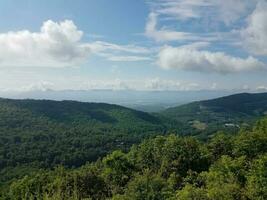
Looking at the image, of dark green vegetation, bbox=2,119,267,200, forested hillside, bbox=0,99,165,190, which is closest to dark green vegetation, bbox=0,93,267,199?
forested hillside, bbox=0,99,165,190

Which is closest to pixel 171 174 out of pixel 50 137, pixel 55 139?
pixel 55 139

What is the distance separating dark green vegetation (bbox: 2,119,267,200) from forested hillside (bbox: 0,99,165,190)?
134 ft

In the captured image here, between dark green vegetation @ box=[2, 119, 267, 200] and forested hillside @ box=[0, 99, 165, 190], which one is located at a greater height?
dark green vegetation @ box=[2, 119, 267, 200]

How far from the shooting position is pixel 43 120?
575 ft

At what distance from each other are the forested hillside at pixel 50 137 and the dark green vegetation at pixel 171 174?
40868 mm

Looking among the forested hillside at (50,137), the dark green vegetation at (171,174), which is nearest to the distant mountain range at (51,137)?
the forested hillside at (50,137)

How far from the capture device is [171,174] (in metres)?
40.8

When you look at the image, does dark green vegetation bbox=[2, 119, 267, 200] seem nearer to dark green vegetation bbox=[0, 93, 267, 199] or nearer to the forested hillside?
dark green vegetation bbox=[0, 93, 267, 199]

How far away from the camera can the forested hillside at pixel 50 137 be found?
106m

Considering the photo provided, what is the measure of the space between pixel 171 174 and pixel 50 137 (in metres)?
107

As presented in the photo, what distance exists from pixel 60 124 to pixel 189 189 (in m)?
151

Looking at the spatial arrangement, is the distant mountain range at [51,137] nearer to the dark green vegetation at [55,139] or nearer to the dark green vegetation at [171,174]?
the dark green vegetation at [55,139]

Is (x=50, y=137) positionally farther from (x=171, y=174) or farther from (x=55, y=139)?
(x=171, y=174)

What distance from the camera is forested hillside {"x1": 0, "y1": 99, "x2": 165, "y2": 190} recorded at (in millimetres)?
106125
